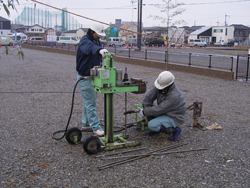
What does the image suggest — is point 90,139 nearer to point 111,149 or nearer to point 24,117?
point 111,149

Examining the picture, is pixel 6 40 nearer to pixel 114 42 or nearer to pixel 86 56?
pixel 114 42

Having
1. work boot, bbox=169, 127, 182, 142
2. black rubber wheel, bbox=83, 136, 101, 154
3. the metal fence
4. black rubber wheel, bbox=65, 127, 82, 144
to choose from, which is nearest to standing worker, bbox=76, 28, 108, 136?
black rubber wheel, bbox=65, 127, 82, 144

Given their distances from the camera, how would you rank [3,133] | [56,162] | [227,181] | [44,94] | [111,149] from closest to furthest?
[227,181] < [56,162] < [111,149] < [3,133] < [44,94]

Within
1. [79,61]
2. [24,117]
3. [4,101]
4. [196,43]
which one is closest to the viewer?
[79,61]

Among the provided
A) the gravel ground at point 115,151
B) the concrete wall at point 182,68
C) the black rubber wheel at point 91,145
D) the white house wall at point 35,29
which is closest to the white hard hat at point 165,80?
the gravel ground at point 115,151

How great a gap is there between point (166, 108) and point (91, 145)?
1.41 metres

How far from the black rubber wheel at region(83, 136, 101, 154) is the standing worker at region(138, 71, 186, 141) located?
1.04 meters

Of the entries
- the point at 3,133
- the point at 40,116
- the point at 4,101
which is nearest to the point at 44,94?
the point at 4,101

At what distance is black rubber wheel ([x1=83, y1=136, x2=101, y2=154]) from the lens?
398cm

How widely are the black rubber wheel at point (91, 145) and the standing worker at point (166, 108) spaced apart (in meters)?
1.04

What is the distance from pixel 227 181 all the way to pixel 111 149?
5.76 ft

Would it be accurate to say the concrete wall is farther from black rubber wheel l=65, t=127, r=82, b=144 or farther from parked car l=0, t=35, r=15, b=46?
parked car l=0, t=35, r=15, b=46

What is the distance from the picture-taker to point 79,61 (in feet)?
15.2

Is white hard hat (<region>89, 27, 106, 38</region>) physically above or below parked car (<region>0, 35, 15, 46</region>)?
below
